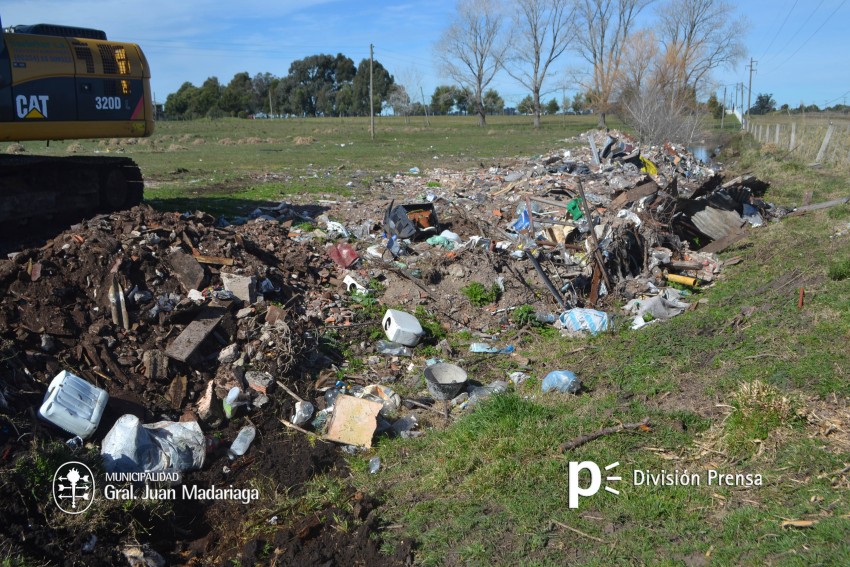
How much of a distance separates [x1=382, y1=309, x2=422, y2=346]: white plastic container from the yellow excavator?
5361 millimetres

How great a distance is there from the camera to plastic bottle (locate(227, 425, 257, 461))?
17.2 ft

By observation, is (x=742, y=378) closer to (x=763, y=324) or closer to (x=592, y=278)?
(x=763, y=324)

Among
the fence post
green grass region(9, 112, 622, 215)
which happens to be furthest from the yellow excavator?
the fence post

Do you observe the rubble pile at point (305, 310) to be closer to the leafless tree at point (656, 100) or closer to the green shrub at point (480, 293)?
the green shrub at point (480, 293)

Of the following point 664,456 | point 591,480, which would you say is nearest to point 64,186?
point 591,480

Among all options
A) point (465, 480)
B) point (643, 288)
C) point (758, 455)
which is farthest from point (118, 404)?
point (643, 288)

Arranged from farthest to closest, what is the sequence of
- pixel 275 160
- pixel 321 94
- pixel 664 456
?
pixel 321 94 → pixel 275 160 → pixel 664 456

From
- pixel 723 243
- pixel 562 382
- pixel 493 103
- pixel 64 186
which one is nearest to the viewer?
pixel 562 382

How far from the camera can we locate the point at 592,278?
29.2 feet

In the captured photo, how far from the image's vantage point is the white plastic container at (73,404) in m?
4.80

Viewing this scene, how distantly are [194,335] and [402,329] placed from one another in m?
→ 2.22

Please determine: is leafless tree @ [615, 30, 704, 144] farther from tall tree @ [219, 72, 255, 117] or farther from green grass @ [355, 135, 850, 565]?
tall tree @ [219, 72, 255, 117]

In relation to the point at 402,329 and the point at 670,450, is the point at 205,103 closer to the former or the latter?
the point at 402,329

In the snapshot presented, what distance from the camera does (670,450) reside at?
14.7 feet
